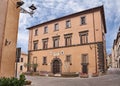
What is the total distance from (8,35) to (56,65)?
65.6 feet

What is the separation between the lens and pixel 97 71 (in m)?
23.5

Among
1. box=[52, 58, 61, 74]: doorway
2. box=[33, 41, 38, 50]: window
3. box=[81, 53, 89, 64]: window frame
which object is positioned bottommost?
box=[52, 58, 61, 74]: doorway

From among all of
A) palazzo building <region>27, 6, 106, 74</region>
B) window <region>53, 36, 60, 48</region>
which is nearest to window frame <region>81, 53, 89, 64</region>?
palazzo building <region>27, 6, 106, 74</region>

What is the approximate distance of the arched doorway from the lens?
92.0 feet

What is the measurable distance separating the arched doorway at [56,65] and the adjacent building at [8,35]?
1863 cm

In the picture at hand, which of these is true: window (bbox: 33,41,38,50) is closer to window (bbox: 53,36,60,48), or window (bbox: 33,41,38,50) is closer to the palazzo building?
the palazzo building

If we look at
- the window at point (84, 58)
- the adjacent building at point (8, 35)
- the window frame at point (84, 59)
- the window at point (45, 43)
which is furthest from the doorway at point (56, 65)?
the adjacent building at point (8, 35)

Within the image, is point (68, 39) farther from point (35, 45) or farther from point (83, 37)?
point (35, 45)

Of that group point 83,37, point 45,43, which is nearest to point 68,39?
point 83,37

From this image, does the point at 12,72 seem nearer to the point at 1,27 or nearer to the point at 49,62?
the point at 1,27

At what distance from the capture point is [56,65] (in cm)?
2848

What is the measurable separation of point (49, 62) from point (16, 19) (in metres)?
20.1

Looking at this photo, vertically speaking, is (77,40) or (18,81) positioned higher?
(77,40)

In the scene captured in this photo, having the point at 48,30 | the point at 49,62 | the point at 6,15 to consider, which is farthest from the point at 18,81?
the point at 48,30
